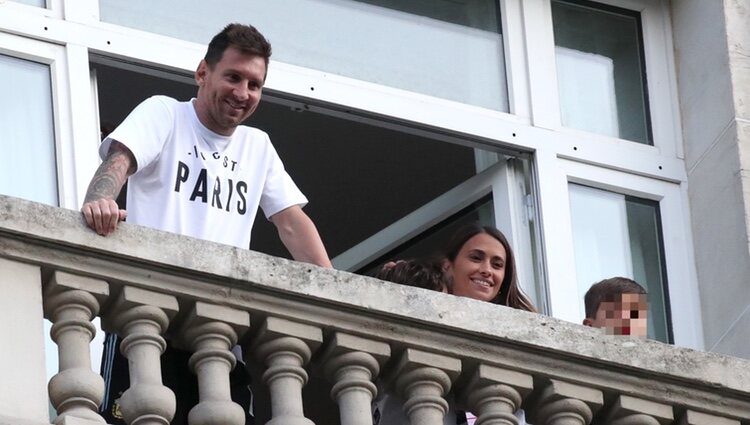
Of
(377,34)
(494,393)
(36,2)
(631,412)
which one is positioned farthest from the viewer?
(377,34)

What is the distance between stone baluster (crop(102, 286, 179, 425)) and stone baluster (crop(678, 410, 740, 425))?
178 cm

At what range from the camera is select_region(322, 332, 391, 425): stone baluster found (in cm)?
741

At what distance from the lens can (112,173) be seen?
7.72 metres

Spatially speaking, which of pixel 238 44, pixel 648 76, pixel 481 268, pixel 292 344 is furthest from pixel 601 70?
pixel 292 344

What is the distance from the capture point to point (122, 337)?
23.8 ft

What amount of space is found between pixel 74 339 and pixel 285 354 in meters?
0.66

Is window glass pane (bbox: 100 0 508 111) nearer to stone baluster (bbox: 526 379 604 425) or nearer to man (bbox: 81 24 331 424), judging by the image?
man (bbox: 81 24 331 424)

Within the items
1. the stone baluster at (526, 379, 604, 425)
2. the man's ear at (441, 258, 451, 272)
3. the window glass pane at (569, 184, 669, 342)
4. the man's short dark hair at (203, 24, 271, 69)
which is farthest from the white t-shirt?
the window glass pane at (569, 184, 669, 342)

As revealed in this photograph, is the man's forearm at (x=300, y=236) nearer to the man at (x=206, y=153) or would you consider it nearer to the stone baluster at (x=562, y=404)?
the man at (x=206, y=153)

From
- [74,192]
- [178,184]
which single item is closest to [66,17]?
[74,192]

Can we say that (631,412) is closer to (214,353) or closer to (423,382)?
(423,382)

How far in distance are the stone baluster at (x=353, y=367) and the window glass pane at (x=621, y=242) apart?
332 centimetres

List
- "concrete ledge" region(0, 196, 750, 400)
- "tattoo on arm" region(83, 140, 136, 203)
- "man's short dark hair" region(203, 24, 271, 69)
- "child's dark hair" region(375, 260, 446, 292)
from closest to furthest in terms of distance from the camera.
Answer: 1. "concrete ledge" region(0, 196, 750, 400)
2. "tattoo on arm" region(83, 140, 136, 203)
3. "man's short dark hair" region(203, 24, 271, 69)
4. "child's dark hair" region(375, 260, 446, 292)

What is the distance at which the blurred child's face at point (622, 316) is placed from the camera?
28.3 feet
